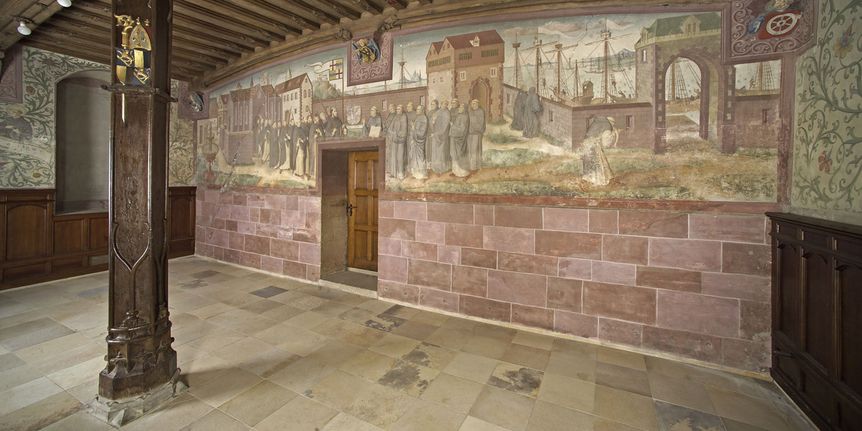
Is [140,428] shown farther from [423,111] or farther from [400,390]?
[423,111]

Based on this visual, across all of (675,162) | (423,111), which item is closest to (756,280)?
(675,162)

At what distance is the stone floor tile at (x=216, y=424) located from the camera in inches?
78.4

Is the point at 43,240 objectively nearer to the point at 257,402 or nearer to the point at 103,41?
the point at 103,41

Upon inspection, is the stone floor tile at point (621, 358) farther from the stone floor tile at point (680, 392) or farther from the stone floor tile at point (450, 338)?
the stone floor tile at point (450, 338)

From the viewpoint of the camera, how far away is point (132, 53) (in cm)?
214

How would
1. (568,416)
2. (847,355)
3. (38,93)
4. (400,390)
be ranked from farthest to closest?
(38,93) → (400,390) → (568,416) → (847,355)

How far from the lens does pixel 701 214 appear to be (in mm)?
2883

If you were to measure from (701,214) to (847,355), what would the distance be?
1.23 m

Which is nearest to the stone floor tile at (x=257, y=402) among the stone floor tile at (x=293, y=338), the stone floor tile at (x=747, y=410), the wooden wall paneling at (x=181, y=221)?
→ the stone floor tile at (x=293, y=338)

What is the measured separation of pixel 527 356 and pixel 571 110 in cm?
228

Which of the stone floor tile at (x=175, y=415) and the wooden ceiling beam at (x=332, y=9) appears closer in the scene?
the stone floor tile at (x=175, y=415)

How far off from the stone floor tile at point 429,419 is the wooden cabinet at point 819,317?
212 centimetres

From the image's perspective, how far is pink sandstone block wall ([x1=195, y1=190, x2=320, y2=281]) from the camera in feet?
16.7

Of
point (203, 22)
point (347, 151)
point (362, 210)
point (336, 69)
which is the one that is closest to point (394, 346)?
point (362, 210)
